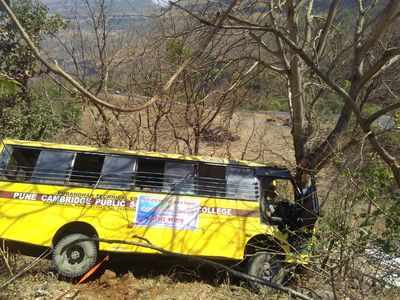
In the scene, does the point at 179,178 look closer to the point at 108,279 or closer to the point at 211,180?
the point at 211,180

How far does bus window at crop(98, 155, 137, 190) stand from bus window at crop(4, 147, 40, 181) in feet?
4.20

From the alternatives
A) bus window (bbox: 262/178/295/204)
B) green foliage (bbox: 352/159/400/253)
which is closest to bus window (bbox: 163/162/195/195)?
bus window (bbox: 262/178/295/204)

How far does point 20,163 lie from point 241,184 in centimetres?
406

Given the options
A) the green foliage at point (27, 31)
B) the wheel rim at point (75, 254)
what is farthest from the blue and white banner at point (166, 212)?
the green foliage at point (27, 31)

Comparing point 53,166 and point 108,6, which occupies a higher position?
point 108,6

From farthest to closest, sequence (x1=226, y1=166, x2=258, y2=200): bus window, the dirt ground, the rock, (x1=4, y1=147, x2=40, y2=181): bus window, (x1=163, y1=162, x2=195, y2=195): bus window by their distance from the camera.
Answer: (x1=226, y1=166, x2=258, y2=200): bus window → (x1=163, y1=162, x2=195, y2=195): bus window → (x1=4, y1=147, x2=40, y2=181): bus window → the rock → the dirt ground

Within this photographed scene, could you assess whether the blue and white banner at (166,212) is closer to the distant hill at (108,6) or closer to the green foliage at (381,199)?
the green foliage at (381,199)

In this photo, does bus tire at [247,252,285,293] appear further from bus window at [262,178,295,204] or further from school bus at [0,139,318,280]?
bus window at [262,178,295,204]

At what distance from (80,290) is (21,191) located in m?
1.97

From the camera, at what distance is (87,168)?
7.07 m

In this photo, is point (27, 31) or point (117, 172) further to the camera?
point (27, 31)

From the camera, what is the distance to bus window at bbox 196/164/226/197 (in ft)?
23.1

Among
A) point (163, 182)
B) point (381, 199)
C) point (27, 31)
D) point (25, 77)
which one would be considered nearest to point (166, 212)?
point (163, 182)

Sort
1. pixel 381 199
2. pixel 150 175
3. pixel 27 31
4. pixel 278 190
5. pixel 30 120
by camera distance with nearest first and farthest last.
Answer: pixel 381 199, pixel 150 175, pixel 278 190, pixel 27 31, pixel 30 120
